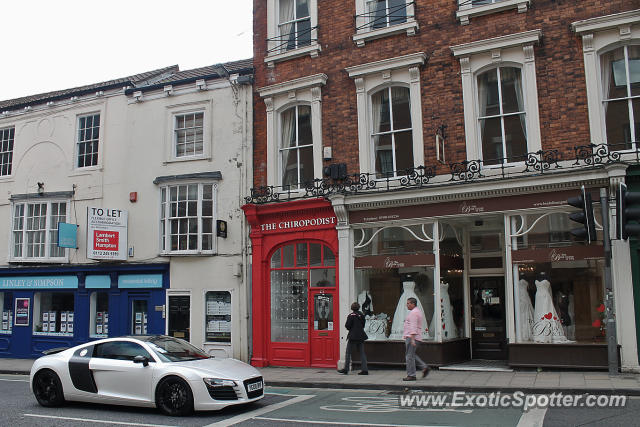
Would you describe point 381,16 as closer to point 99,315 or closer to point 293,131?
point 293,131

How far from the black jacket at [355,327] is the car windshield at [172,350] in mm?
4010

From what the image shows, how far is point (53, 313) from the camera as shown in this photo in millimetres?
19734

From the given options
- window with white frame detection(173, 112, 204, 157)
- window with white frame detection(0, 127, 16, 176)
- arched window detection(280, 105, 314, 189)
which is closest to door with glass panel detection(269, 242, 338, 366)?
arched window detection(280, 105, 314, 189)

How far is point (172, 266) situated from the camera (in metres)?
17.7

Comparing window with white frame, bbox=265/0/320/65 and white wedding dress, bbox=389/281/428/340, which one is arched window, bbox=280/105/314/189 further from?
white wedding dress, bbox=389/281/428/340

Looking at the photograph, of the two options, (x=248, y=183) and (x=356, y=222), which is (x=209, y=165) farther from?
(x=356, y=222)

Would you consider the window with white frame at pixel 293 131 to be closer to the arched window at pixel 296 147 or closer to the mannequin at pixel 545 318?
the arched window at pixel 296 147

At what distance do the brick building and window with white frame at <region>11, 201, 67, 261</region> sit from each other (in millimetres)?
7575

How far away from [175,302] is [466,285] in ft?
27.7

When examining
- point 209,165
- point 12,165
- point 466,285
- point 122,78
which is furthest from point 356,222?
point 12,165

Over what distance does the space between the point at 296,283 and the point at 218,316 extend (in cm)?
269

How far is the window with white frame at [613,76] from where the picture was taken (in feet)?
41.0

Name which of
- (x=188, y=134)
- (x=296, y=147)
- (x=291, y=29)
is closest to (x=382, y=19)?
(x=291, y=29)

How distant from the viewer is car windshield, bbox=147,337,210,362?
991cm
